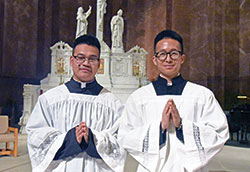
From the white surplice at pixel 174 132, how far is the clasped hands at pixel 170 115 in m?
0.07

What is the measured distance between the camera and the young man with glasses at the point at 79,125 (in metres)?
2.46

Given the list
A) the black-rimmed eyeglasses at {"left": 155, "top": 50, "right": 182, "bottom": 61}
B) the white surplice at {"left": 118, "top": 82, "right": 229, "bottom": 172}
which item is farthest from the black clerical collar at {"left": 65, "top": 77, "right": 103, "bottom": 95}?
the black-rimmed eyeglasses at {"left": 155, "top": 50, "right": 182, "bottom": 61}

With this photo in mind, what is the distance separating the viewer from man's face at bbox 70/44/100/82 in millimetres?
2582

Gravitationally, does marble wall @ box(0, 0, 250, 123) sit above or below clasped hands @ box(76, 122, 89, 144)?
above

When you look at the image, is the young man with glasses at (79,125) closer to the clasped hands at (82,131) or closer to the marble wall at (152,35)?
the clasped hands at (82,131)

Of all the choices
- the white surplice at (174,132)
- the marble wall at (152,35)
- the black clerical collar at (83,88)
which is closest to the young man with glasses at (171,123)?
the white surplice at (174,132)

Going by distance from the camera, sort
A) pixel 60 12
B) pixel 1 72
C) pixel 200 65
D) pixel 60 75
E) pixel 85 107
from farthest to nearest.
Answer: pixel 60 12 < pixel 200 65 < pixel 1 72 < pixel 60 75 < pixel 85 107

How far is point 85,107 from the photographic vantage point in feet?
8.74

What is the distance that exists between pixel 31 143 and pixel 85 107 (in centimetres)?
55

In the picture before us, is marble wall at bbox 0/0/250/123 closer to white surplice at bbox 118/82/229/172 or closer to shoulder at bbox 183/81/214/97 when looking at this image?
shoulder at bbox 183/81/214/97

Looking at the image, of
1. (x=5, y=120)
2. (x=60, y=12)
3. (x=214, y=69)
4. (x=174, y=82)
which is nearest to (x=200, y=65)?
(x=214, y=69)

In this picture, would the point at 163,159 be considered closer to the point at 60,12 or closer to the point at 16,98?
the point at 16,98

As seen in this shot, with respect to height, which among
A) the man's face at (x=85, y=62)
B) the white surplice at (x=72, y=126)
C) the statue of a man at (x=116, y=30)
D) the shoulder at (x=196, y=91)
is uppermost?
the statue of a man at (x=116, y=30)

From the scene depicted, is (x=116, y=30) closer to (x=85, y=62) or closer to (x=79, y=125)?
(x=85, y=62)
